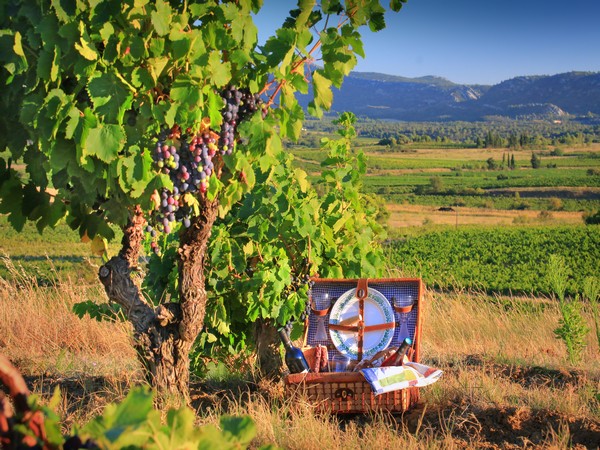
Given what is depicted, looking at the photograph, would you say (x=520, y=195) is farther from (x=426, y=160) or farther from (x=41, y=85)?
(x=41, y=85)

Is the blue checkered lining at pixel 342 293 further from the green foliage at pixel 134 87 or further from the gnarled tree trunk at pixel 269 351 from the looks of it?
the green foliage at pixel 134 87

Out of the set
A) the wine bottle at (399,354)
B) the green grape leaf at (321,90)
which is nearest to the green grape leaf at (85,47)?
the green grape leaf at (321,90)

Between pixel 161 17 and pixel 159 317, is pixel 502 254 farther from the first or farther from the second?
pixel 161 17

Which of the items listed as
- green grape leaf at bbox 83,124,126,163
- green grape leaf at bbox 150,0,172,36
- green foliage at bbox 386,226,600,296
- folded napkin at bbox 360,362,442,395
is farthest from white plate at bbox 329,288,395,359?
green foliage at bbox 386,226,600,296

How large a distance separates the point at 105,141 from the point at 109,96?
0.20 m

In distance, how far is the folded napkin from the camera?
3975 mm

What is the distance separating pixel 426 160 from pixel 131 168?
333 feet

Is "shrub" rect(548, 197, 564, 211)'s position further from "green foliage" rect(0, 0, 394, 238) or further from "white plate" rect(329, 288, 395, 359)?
"green foliage" rect(0, 0, 394, 238)

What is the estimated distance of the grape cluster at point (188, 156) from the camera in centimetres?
359

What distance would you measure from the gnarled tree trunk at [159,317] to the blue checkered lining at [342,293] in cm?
75

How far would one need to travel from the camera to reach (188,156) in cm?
370

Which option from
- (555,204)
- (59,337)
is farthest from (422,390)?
(555,204)

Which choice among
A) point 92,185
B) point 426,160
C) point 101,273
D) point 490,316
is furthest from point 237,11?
point 426,160

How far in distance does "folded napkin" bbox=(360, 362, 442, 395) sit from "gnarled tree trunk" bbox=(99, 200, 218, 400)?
0.99 m
